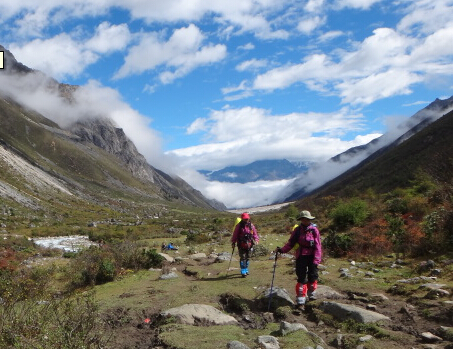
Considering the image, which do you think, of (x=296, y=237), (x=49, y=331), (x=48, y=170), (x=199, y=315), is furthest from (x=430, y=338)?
(x=48, y=170)

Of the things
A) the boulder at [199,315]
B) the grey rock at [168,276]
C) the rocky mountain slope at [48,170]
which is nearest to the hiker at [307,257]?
the boulder at [199,315]

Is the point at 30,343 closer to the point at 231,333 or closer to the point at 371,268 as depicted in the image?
the point at 231,333

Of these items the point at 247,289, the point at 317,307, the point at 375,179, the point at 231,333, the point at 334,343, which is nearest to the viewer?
the point at 334,343

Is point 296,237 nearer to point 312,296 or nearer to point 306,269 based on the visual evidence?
point 306,269

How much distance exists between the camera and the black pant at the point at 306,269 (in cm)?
931

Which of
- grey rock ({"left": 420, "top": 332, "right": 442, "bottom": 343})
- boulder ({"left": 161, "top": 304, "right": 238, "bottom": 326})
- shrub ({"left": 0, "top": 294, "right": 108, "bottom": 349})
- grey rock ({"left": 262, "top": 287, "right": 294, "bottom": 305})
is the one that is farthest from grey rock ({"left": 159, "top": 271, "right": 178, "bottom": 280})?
grey rock ({"left": 420, "top": 332, "right": 442, "bottom": 343})

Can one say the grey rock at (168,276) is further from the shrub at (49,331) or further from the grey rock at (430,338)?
the grey rock at (430,338)

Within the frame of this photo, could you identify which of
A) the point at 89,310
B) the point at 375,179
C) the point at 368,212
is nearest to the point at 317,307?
the point at 89,310

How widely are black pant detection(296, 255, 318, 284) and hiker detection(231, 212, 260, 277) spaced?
114 inches

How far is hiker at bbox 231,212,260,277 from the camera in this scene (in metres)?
12.2

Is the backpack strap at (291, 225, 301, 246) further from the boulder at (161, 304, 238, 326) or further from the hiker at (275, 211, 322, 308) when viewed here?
the boulder at (161, 304, 238, 326)

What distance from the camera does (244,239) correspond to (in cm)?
1238

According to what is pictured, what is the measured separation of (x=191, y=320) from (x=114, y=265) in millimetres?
6547

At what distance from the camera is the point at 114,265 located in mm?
13844
